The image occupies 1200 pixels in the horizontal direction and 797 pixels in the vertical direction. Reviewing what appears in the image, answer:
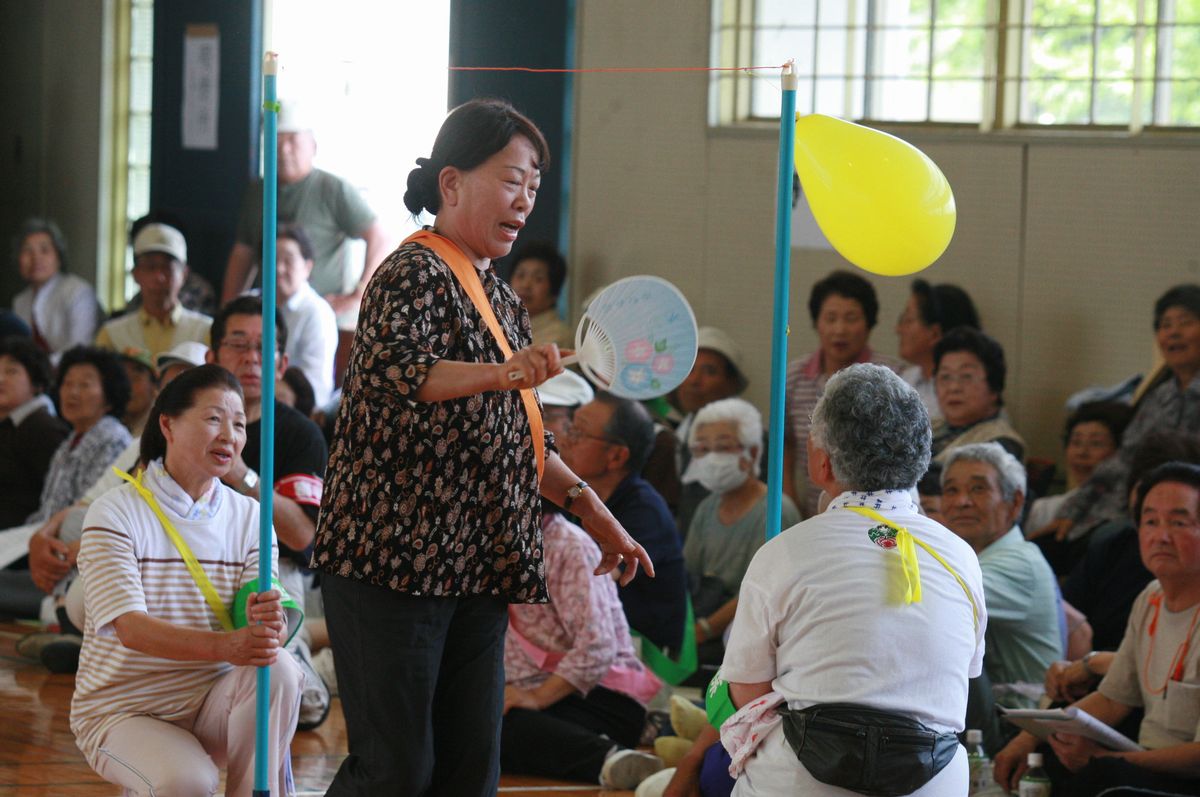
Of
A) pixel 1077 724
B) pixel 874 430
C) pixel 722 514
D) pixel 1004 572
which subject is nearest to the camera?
pixel 874 430

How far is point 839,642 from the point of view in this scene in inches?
82.4

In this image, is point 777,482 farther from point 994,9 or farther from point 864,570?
point 994,9

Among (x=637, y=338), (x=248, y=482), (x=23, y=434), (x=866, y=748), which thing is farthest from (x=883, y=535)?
(x=23, y=434)

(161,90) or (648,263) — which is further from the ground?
(161,90)

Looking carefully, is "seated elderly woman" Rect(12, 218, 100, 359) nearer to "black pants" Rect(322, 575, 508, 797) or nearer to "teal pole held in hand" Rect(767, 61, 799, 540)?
"teal pole held in hand" Rect(767, 61, 799, 540)

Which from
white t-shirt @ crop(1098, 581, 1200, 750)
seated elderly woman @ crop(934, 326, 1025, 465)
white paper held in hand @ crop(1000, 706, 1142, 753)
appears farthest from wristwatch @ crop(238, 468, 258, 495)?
seated elderly woman @ crop(934, 326, 1025, 465)

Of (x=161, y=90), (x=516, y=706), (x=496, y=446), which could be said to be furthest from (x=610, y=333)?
(x=161, y=90)

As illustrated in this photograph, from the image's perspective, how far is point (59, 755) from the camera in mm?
3805

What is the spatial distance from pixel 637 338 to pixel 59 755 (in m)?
2.20

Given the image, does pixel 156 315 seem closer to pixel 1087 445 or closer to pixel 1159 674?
pixel 1087 445

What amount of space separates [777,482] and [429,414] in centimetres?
70

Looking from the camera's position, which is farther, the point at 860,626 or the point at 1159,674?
the point at 1159,674

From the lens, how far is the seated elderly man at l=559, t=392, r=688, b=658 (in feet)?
13.9

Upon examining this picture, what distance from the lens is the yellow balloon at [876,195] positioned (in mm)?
2604
